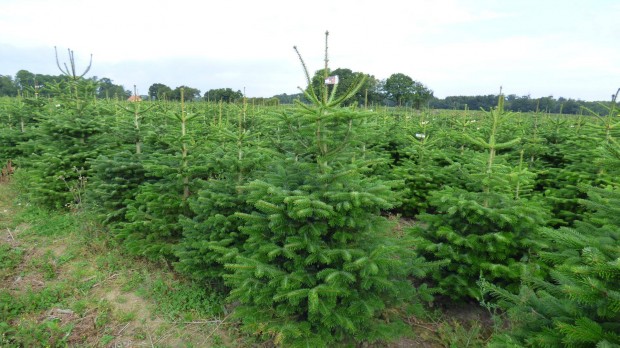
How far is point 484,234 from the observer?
400cm

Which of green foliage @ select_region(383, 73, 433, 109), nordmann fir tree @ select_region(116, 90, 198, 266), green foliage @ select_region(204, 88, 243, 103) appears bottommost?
nordmann fir tree @ select_region(116, 90, 198, 266)

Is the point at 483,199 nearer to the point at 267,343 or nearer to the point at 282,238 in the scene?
the point at 282,238

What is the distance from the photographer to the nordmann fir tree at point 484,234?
3871 millimetres

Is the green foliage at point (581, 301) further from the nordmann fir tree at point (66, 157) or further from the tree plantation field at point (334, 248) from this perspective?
the nordmann fir tree at point (66, 157)

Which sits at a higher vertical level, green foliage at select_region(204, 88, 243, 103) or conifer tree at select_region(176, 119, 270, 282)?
green foliage at select_region(204, 88, 243, 103)

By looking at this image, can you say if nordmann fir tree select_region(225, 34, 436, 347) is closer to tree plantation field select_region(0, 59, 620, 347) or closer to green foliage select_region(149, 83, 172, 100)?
tree plantation field select_region(0, 59, 620, 347)

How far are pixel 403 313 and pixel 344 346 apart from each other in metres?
1.25

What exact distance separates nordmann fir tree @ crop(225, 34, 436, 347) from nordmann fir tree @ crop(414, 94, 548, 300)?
716 mm

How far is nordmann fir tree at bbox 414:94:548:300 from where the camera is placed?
387cm

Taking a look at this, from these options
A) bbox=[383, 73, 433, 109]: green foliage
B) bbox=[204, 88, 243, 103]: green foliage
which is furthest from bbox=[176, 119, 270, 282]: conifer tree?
bbox=[383, 73, 433, 109]: green foliage

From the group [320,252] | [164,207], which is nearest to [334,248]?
[320,252]

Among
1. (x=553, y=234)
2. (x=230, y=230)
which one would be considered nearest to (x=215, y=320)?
(x=230, y=230)

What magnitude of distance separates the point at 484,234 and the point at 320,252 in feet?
6.94

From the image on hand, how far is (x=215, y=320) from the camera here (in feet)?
13.6
